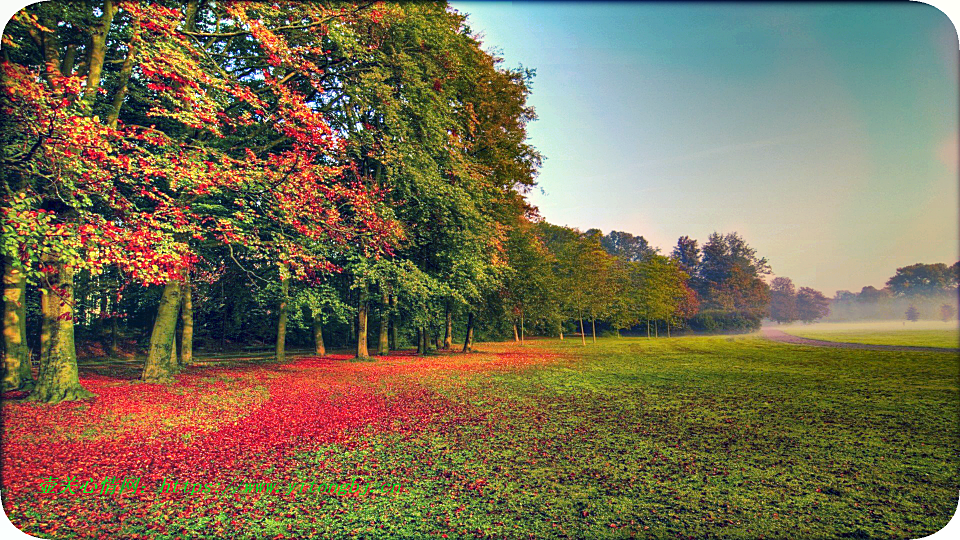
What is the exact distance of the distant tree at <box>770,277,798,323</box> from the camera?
73.4 meters

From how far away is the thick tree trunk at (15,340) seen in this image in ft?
33.9

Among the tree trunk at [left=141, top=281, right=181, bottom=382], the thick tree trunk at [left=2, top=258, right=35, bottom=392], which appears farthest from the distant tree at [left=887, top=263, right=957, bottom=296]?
the thick tree trunk at [left=2, top=258, right=35, bottom=392]

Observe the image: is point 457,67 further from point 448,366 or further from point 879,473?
point 879,473

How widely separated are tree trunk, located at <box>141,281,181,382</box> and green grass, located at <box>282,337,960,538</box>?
29.4ft

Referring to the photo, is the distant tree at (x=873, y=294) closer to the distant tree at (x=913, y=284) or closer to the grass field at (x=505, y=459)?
the distant tree at (x=913, y=284)

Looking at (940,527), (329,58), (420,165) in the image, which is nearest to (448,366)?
(420,165)

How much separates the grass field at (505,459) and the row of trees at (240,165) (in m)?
2.85

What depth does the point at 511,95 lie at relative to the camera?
26734mm

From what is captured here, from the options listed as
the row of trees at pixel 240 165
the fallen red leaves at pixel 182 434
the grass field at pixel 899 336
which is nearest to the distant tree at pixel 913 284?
the grass field at pixel 899 336

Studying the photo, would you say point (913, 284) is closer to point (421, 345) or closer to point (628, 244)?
point (421, 345)

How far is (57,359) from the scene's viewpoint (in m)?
9.47

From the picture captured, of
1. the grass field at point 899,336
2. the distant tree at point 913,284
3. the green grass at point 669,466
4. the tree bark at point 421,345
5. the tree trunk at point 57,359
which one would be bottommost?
the grass field at point 899,336

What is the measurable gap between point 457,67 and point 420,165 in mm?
4400

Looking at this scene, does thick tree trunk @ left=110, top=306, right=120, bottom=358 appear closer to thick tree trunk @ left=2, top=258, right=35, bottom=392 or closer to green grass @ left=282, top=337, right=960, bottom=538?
thick tree trunk @ left=2, top=258, right=35, bottom=392
